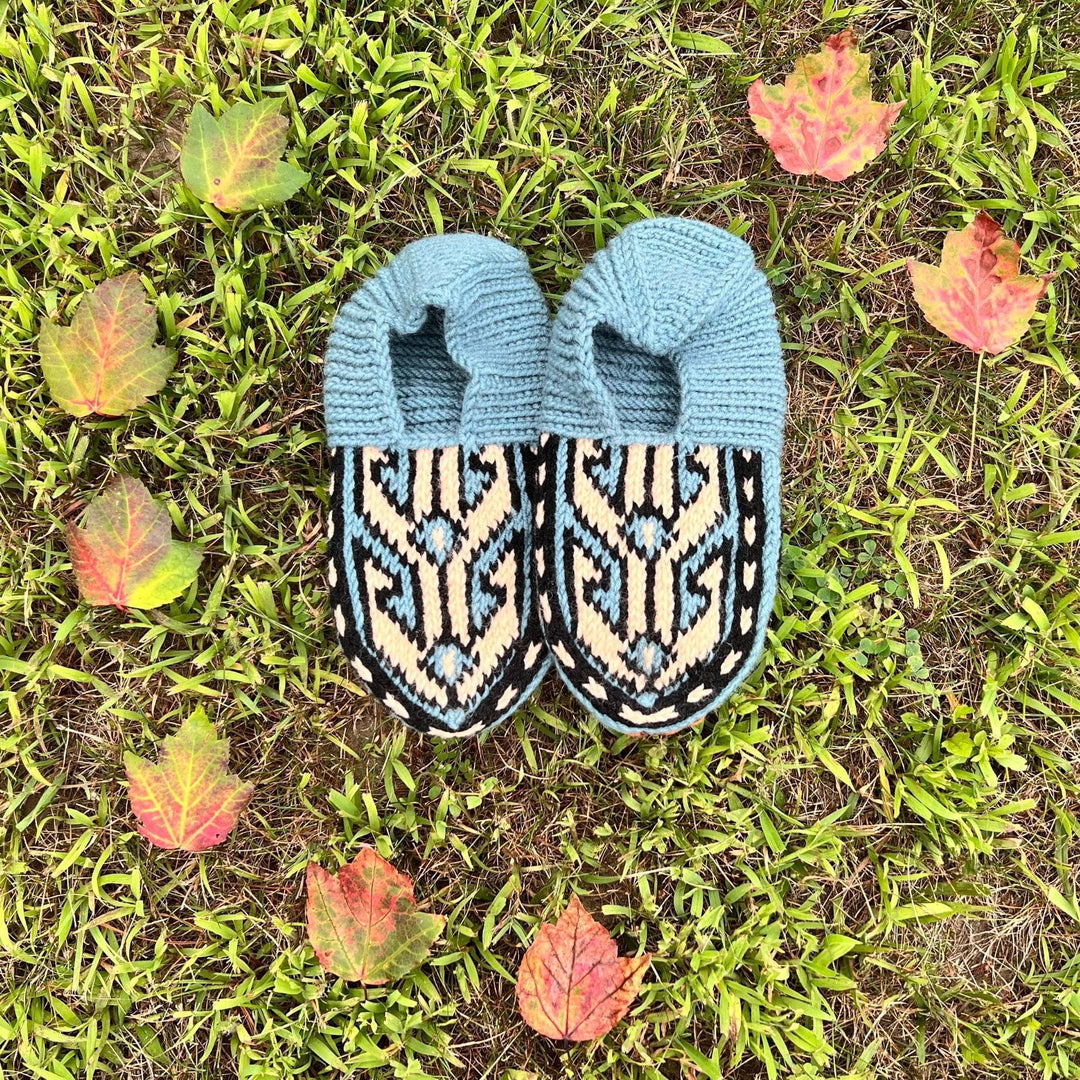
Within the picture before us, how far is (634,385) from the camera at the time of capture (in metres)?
1.37

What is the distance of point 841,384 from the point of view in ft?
4.88

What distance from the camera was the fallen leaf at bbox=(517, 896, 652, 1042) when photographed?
4.56 feet

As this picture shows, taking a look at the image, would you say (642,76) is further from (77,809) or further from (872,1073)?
(872,1073)

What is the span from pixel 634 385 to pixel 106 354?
0.81m

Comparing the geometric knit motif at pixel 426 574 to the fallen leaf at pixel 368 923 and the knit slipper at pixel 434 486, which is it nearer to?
the knit slipper at pixel 434 486

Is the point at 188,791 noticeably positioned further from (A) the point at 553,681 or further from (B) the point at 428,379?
(B) the point at 428,379

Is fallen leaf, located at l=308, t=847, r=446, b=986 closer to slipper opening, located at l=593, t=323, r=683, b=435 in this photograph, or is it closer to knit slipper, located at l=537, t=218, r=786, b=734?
knit slipper, located at l=537, t=218, r=786, b=734

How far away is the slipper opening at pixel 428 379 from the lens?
54.2 inches

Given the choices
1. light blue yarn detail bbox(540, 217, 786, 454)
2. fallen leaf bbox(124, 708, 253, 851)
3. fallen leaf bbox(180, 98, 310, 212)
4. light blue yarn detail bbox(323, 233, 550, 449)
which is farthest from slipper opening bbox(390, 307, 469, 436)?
fallen leaf bbox(124, 708, 253, 851)

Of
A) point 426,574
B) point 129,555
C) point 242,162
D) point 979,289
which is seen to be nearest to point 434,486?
point 426,574

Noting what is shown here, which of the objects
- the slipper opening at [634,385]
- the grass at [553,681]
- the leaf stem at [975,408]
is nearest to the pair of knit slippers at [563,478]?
the slipper opening at [634,385]

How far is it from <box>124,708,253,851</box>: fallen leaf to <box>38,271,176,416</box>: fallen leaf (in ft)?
1.66

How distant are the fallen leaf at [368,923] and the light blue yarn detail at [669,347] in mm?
739

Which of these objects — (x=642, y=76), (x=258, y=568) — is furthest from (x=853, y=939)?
(x=642, y=76)
